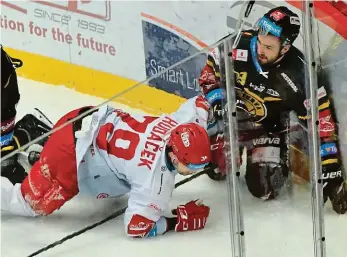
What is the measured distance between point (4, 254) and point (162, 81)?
469 mm

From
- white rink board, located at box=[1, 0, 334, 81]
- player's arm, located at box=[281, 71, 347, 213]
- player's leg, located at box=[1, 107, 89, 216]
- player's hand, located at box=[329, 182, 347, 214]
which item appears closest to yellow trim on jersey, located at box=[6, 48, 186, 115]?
white rink board, located at box=[1, 0, 334, 81]

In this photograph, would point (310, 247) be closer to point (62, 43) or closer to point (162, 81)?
point (162, 81)

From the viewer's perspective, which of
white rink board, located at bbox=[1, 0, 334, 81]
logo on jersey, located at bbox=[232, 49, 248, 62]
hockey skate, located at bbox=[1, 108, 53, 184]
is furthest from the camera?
white rink board, located at bbox=[1, 0, 334, 81]

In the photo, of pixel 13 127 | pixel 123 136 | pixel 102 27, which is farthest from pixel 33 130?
pixel 102 27

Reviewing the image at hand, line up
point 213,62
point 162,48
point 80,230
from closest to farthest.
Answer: point 213,62, point 80,230, point 162,48

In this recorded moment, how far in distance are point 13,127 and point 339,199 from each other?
698mm

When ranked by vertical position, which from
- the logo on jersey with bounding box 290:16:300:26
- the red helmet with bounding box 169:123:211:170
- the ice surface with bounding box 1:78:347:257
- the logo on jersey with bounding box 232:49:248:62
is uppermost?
the logo on jersey with bounding box 290:16:300:26

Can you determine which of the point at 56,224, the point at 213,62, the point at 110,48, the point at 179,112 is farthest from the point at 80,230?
the point at 110,48

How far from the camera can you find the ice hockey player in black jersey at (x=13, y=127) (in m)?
1.61

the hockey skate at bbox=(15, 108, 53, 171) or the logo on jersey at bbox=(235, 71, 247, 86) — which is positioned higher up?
the logo on jersey at bbox=(235, 71, 247, 86)

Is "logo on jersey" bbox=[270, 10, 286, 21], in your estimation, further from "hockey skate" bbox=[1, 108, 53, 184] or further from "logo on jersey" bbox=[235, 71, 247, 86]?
"hockey skate" bbox=[1, 108, 53, 184]

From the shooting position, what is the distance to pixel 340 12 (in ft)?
5.01

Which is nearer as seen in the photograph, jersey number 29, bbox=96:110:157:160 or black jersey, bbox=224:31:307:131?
black jersey, bbox=224:31:307:131

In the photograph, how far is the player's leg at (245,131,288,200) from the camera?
1.54 m
